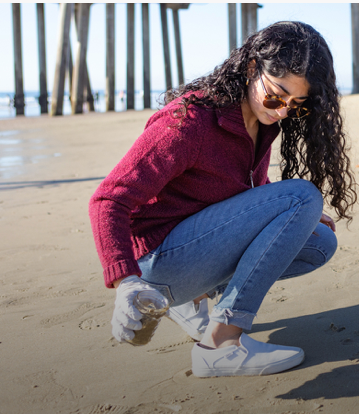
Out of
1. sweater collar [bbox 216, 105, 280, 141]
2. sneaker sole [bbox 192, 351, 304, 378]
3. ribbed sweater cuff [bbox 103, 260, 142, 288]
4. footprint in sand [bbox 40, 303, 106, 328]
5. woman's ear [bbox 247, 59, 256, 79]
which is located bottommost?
sneaker sole [bbox 192, 351, 304, 378]

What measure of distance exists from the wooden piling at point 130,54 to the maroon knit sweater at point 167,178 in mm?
11962

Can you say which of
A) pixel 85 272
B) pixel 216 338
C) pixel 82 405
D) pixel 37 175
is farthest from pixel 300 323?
pixel 37 175

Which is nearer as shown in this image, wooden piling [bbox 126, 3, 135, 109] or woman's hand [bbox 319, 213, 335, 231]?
woman's hand [bbox 319, 213, 335, 231]

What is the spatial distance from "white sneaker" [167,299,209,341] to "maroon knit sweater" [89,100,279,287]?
414 mm

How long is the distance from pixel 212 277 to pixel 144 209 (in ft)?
1.17

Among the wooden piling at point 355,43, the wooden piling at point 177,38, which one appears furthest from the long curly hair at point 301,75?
the wooden piling at point 177,38

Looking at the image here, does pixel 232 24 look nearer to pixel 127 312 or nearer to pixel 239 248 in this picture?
pixel 239 248

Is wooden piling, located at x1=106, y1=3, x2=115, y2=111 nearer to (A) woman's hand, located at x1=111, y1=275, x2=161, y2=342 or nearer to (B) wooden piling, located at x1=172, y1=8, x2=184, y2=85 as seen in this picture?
(B) wooden piling, located at x1=172, y1=8, x2=184, y2=85

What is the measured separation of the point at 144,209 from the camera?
172cm

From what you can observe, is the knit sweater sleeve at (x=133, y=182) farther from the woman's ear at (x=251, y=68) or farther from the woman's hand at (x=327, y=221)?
the woman's hand at (x=327, y=221)

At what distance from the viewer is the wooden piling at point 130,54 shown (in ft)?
43.5

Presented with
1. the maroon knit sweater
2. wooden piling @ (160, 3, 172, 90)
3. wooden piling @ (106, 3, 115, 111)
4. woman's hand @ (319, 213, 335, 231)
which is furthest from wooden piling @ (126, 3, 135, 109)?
the maroon knit sweater

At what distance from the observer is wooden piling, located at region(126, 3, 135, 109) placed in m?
13.2

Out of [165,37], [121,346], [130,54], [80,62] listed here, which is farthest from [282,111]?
[165,37]
